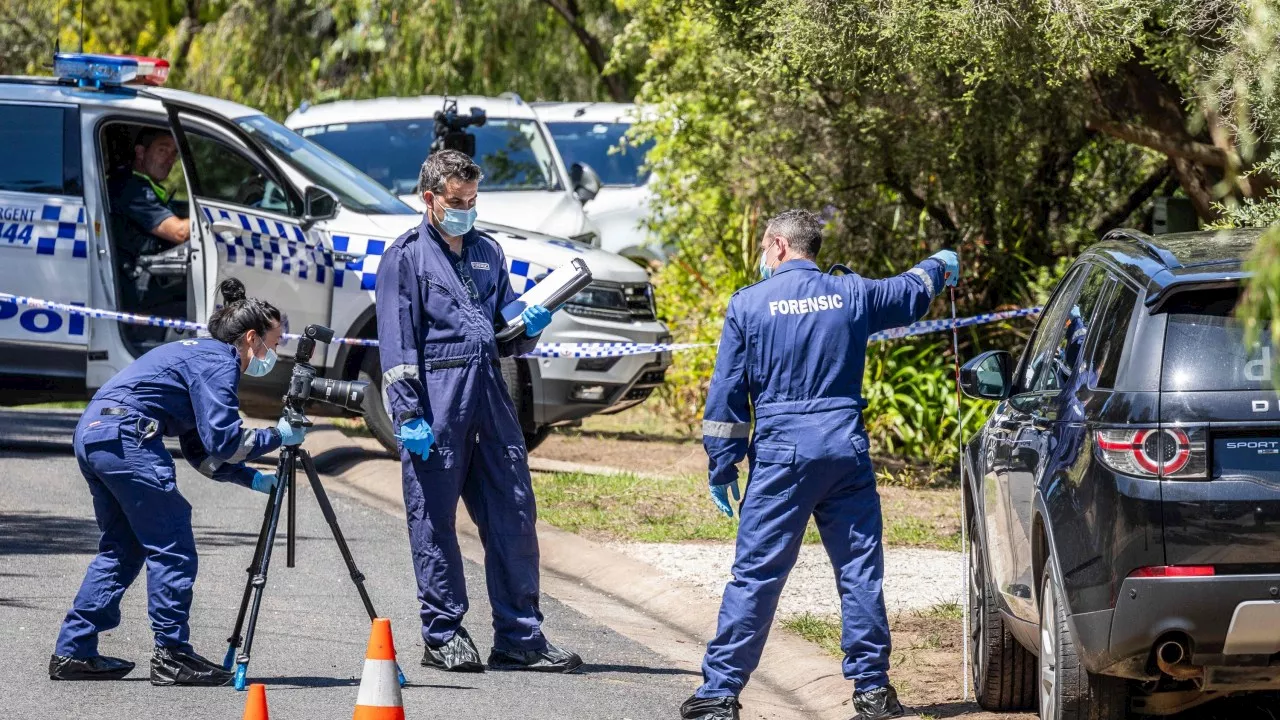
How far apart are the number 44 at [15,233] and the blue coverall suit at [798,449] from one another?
638cm

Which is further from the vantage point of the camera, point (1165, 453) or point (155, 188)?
point (155, 188)

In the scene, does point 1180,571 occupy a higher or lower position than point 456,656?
higher

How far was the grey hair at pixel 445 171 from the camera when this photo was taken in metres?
6.50

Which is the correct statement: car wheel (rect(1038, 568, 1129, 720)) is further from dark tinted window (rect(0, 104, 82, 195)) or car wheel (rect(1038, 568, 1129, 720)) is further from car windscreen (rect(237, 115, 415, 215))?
dark tinted window (rect(0, 104, 82, 195))

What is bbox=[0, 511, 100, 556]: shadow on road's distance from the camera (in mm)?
8438

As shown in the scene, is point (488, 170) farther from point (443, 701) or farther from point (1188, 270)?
point (1188, 270)

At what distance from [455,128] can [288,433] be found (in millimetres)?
7696

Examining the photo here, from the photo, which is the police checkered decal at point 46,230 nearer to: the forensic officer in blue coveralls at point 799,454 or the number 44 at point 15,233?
the number 44 at point 15,233

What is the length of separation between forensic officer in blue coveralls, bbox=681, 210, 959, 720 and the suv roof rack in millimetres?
613

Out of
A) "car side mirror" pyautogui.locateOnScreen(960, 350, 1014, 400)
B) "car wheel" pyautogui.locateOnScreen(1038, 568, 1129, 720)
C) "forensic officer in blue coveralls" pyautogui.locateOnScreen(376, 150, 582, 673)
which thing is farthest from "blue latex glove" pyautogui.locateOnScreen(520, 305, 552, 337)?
"car wheel" pyautogui.locateOnScreen(1038, 568, 1129, 720)

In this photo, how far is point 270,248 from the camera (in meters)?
10.5

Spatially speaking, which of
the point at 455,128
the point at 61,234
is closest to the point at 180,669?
the point at 61,234

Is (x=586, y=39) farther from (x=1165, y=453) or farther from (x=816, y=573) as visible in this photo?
(x=1165, y=453)

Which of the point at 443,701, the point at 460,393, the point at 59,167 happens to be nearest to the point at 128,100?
the point at 59,167
